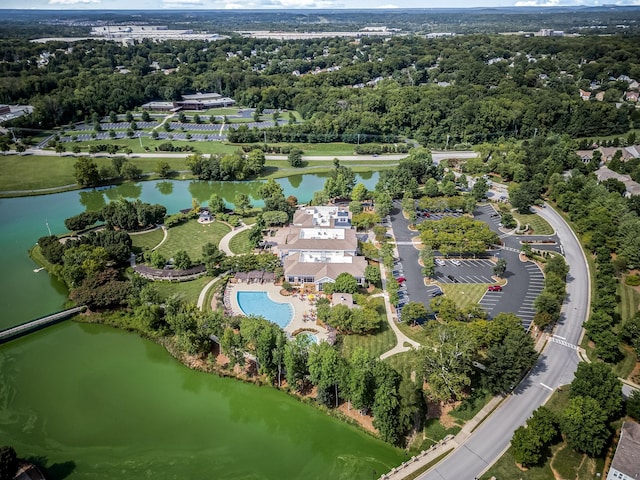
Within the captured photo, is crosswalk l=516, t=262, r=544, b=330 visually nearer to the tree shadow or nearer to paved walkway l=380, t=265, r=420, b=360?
paved walkway l=380, t=265, r=420, b=360

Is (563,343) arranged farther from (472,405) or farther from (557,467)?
(557,467)

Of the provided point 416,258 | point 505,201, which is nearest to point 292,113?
point 505,201

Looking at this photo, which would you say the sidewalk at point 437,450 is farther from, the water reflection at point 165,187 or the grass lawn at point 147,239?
the water reflection at point 165,187

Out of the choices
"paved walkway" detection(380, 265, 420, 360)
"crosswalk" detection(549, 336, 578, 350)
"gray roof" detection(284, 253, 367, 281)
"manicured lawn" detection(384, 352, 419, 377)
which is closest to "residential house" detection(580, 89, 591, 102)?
"crosswalk" detection(549, 336, 578, 350)

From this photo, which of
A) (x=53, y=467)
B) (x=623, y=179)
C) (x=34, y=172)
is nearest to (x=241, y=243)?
(x=53, y=467)

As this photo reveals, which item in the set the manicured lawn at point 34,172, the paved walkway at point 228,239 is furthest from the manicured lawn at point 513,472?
the manicured lawn at point 34,172

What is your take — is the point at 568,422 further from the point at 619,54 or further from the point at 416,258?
the point at 619,54
